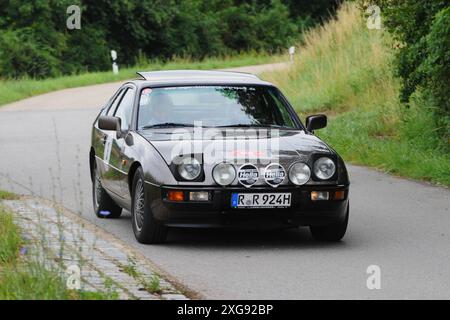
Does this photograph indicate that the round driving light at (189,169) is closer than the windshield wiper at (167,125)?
Yes

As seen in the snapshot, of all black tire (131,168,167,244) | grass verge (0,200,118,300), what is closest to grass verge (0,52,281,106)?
black tire (131,168,167,244)

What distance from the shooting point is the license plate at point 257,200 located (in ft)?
32.3

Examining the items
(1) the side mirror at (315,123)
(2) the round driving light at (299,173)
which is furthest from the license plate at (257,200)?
(1) the side mirror at (315,123)

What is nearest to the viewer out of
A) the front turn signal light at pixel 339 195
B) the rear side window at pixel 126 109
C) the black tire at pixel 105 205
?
the front turn signal light at pixel 339 195

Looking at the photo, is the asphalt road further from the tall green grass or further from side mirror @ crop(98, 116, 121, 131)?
the tall green grass

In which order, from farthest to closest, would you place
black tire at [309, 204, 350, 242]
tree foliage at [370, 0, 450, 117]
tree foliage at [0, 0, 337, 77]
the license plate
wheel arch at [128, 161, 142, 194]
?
tree foliage at [0, 0, 337, 77] → tree foliage at [370, 0, 450, 117] → wheel arch at [128, 161, 142, 194] → black tire at [309, 204, 350, 242] → the license plate

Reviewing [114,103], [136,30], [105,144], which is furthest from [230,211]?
[136,30]

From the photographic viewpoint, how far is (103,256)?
9266mm

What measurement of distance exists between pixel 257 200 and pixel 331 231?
3.18 feet

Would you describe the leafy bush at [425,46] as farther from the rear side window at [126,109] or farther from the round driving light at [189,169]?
the round driving light at [189,169]

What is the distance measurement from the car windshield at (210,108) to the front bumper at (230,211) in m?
1.21

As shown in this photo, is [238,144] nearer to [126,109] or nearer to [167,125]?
[167,125]

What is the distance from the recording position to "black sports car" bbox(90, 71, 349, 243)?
985cm

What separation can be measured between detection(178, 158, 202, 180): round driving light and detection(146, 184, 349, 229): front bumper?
99 millimetres
